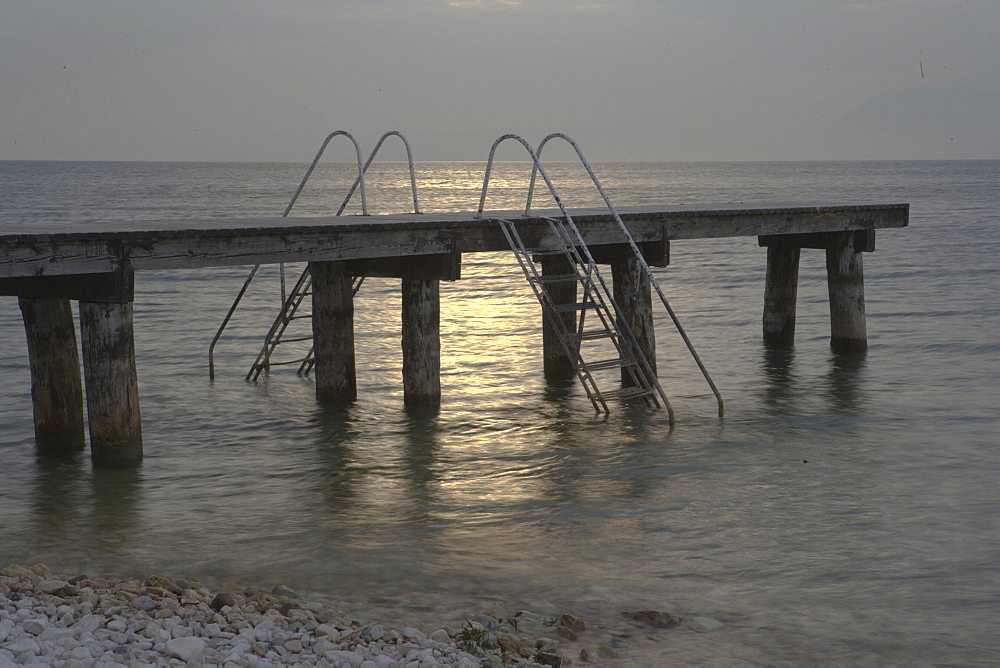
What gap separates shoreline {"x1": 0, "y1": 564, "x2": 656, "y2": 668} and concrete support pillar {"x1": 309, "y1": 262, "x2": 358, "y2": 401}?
6.27 meters

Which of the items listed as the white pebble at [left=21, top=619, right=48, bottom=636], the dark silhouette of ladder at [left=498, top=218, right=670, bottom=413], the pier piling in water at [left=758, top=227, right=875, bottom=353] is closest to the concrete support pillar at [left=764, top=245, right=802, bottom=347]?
the pier piling in water at [left=758, top=227, right=875, bottom=353]

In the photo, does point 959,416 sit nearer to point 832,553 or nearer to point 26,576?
point 832,553

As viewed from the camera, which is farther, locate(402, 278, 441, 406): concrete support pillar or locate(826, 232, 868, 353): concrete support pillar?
locate(826, 232, 868, 353): concrete support pillar

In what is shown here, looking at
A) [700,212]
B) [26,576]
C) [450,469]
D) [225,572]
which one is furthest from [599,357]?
[26,576]

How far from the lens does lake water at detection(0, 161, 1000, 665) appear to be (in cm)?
665

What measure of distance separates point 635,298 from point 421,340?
9.14 feet

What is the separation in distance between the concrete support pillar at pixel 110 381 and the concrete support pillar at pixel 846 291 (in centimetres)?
1041

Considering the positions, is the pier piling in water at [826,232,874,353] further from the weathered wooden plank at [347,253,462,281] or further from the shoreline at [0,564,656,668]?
the shoreline at [0,564,656,668]

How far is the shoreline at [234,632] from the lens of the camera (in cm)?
492

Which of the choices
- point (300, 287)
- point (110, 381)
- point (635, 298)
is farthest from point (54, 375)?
point (635, 298)

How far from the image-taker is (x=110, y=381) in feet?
30.1

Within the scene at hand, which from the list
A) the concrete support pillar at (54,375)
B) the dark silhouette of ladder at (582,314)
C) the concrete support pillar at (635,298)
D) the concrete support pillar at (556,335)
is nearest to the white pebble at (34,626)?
the concrete support pillar at (54,375)

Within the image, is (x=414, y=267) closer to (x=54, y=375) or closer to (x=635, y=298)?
(x=635, y=298)

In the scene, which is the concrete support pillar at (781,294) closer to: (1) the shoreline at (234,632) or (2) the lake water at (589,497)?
(2) the lake water at (589,497)
